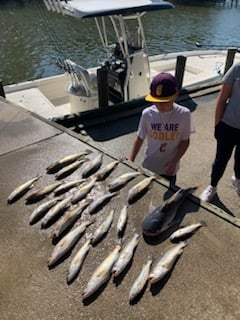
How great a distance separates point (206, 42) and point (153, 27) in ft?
21.0

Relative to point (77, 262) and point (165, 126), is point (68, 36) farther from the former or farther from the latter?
point (77, 262)

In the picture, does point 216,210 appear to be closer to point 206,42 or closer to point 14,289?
point 14,289

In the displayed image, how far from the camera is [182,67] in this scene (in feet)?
32.7

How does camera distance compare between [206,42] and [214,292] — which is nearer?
[214,292]

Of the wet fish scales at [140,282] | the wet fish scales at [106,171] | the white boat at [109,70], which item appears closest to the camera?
the wet fish scales at [140,282]

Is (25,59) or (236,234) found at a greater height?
(236,234)

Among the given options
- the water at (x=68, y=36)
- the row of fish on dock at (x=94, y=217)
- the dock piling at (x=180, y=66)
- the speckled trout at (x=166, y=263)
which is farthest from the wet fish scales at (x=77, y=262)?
the water at (x=68, y=36)

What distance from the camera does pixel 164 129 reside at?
390cm

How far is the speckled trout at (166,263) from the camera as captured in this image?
3016 millimetres

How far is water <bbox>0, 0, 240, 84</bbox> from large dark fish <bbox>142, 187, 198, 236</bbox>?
17.0 metres

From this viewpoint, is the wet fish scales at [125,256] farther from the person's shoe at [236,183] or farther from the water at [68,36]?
the water at [68,36]

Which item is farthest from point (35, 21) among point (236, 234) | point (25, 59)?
point (236, 234)

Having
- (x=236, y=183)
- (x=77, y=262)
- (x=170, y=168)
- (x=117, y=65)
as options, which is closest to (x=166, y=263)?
(x=77, y=262)

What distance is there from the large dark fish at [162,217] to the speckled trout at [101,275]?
454mm
